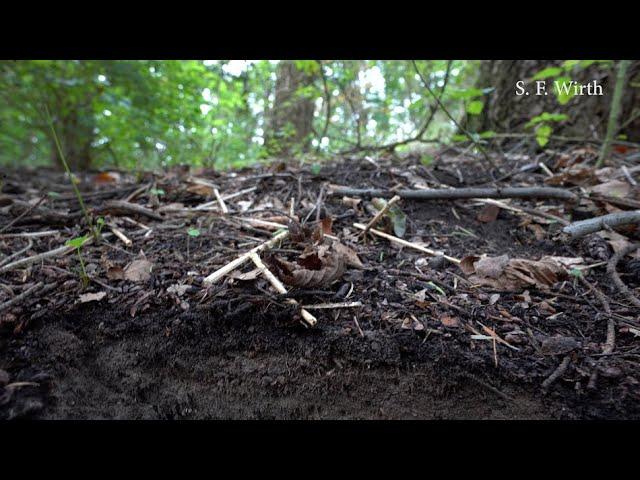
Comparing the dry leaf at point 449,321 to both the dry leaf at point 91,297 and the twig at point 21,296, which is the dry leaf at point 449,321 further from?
the twig at point 21,296

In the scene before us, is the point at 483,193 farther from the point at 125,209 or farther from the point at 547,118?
the point at 125,209

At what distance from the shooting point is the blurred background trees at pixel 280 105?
11.7 ft

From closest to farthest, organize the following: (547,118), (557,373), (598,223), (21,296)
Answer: (557,373), (21,296), (598,223), (547,118)

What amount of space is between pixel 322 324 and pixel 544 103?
3.79 meters

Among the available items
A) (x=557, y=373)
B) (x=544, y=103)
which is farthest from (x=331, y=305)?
(x=544, y=103)

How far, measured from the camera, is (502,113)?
162 inches

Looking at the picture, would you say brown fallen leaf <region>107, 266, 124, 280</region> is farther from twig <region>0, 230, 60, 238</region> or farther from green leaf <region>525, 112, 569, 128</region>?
green leaf <region>525, 112, 569, 128</region>

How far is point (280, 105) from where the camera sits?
21.2 feet

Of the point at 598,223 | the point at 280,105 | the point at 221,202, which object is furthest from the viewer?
the point at 280,105

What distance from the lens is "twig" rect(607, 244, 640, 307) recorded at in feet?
5.13

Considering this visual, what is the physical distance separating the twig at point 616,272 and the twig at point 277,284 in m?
1.35

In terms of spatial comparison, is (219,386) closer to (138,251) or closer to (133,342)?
(133,342)

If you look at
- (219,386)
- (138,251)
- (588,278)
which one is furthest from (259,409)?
(588,278)

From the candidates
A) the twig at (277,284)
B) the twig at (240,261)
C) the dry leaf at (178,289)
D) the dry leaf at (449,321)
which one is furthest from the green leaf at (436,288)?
the dry leaf at (178,289)
